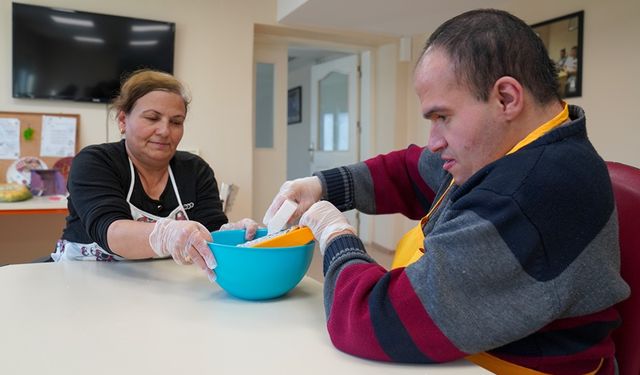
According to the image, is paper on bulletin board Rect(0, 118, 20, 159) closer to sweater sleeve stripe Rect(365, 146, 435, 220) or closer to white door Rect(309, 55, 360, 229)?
sweater sleeve stripe Rect(365, 146, 435, 220)

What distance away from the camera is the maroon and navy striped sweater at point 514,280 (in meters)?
0.58

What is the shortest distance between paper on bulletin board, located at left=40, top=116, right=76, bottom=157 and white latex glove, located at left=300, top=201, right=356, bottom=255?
2.78 meters

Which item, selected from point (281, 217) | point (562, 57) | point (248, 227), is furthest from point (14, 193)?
point (562, 57)

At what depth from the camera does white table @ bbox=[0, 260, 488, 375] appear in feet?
2.01

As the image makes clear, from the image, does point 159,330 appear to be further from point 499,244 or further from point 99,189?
point 99,189

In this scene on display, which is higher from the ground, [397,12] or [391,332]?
[397,12]

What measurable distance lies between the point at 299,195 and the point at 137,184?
0.53 metres

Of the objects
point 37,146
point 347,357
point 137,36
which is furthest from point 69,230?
point 137,36

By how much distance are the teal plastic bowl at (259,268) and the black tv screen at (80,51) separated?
2.73 metres

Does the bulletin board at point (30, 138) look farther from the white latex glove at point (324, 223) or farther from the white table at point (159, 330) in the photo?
the white latex glove at point (324, 223)

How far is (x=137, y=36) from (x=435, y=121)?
306cm

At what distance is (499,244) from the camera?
0.57m

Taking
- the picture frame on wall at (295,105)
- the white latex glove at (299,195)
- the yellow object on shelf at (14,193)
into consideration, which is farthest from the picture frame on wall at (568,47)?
the picture frame on wall at (295,105)

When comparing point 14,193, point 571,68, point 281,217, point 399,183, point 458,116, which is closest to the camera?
point 458,116
